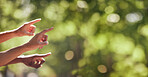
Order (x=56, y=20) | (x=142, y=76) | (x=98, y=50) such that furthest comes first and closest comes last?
(x=56, y=20) → (x=98, y=50) → (x=142, y=76)

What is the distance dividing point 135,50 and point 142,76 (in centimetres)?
34

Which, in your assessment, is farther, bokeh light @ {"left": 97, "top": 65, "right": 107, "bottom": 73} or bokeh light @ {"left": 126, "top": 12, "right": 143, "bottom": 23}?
bokeh light @ {"left": 97, "top": 65, "right": 107, "bottom": 73}

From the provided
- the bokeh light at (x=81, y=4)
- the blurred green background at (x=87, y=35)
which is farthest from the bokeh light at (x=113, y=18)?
the bokeh light at (x=81, y=4)

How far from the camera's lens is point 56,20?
3414 mm

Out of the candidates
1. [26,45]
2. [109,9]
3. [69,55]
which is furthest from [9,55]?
[69,55]

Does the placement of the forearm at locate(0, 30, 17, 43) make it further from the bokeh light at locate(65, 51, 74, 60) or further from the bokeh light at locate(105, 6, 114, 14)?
the bokeh light at locate(65, 51, 74, 60)

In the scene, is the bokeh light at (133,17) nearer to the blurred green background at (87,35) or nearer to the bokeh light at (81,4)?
the blurred green background at (87,35)

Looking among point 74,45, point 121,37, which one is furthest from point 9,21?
point 121,37

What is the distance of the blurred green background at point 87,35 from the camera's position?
3.04 meters

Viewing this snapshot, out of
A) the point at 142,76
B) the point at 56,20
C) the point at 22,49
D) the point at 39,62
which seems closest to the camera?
the point at 22,49

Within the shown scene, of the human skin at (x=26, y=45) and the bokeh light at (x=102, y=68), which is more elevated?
the human skin at (x=26, y=45)

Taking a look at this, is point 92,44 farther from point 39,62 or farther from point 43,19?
point 39,62

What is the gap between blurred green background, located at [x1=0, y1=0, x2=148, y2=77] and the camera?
3039mm

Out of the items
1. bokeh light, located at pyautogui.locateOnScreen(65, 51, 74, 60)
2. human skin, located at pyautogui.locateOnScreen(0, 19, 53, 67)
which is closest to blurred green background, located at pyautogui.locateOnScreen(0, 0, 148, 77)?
bokeh light, located at pyautogui.locateOnScreen(65, 51, 74, 60)
